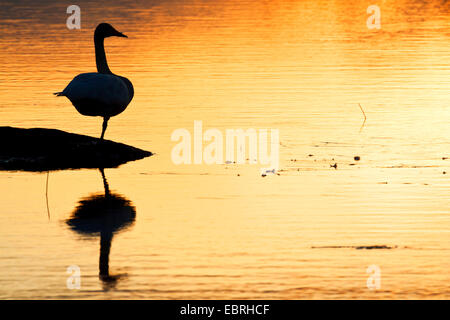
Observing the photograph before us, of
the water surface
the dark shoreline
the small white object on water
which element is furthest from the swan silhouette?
the small white object on water

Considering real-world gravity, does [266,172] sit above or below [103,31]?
below

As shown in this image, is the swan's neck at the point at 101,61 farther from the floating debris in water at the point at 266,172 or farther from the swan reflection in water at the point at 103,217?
the swan reflection in water at the point at 103,217

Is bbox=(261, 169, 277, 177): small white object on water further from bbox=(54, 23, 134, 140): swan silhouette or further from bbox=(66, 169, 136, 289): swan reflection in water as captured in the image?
bbox=(54, 23, 134, 140): swan silhouette

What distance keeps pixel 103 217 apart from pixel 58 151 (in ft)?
13.2

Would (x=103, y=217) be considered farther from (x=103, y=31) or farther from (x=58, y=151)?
(x=103, y=31)

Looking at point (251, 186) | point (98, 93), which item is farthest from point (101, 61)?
point (251, 186)

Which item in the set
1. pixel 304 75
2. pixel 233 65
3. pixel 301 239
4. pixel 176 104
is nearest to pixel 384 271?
pixel 301 239

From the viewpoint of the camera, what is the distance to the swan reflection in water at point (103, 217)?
38.0ft

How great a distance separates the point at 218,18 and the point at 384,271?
39942mm

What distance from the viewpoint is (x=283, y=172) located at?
15328mm

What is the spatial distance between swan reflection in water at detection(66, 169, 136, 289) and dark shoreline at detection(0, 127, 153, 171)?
2184 mm

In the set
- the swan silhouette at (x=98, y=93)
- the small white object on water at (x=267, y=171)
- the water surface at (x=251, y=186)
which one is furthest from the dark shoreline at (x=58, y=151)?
the small white object on water at (x=267, y=171)

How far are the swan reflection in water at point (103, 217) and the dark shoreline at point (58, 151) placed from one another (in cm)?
218

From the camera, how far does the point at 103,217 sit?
499 inches
